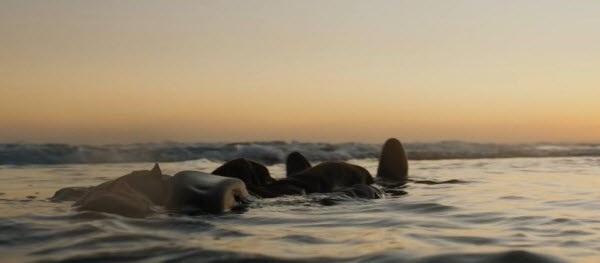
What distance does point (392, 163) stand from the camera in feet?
27.5

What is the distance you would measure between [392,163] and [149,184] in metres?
4.19

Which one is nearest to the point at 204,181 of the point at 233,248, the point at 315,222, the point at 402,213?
the point at 315,222

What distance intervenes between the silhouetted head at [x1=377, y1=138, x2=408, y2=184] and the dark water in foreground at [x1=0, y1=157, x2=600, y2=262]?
2849 mm

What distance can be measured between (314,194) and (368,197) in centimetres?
59

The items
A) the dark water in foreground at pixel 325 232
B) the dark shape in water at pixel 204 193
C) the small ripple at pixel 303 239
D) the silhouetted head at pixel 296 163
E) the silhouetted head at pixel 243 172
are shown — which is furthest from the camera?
the silhouetted head at pixel 296 163

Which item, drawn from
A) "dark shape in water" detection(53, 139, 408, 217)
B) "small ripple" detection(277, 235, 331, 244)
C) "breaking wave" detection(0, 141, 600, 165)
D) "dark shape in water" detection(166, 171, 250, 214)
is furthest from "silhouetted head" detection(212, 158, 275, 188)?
"breaking wave" detection(0, 141, 600, 165)

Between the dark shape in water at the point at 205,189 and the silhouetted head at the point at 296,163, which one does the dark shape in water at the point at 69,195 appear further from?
the silhouetted head at the point at 296,163

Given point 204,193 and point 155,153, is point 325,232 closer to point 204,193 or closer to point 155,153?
point 204,193

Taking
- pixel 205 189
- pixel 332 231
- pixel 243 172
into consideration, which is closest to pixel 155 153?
pixel 243 172

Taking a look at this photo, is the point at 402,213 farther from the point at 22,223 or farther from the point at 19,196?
the point at 19,196

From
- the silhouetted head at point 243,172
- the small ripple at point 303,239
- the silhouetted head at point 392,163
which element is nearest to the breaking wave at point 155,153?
the silhouetted head at point 392,163

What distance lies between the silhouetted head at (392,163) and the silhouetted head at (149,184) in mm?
3975

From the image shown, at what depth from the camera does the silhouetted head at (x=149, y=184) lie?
485 cm

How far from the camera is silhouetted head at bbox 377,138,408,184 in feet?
27.3
